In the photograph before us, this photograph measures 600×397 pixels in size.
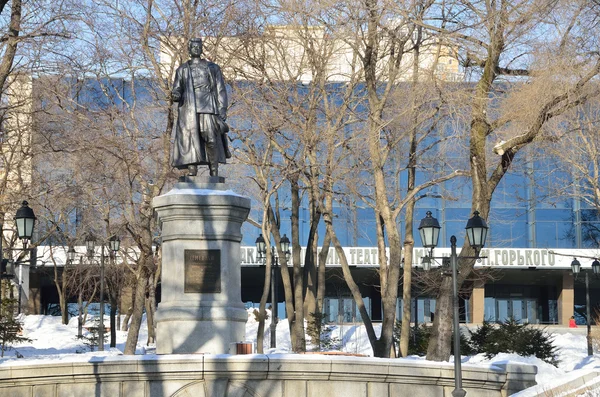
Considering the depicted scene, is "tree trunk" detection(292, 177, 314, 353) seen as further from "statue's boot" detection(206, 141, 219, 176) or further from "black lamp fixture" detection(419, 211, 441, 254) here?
"statue's boot" detection(206, 141, 219, 176)

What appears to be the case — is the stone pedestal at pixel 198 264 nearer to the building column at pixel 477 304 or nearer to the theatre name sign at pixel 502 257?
the theatre name sign at pixel 502 257

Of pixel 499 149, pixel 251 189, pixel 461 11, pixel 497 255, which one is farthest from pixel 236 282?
pixel 497 255

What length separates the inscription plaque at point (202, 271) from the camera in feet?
54.4

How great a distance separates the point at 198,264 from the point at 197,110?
2.75 metres

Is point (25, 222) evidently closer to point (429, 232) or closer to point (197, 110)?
point (197, 110)

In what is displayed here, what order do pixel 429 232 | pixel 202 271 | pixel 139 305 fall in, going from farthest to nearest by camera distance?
pixel 139 305, pixel 429 232, pixel 202 271

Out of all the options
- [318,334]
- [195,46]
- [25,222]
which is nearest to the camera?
[195,46]

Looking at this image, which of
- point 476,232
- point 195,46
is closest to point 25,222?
point 195,46

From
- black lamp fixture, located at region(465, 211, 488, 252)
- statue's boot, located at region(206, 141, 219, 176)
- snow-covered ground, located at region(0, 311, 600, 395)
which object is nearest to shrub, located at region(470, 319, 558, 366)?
snow-covered ground, located at region(0, 311, 600, 395)

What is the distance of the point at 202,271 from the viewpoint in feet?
54.6

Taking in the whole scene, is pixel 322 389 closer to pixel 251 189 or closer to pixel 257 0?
pixel 257 0

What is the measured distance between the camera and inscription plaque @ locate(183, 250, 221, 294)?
16594mm

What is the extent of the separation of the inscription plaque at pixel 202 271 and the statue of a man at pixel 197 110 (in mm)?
1649

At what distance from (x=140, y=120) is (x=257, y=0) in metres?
6.79
